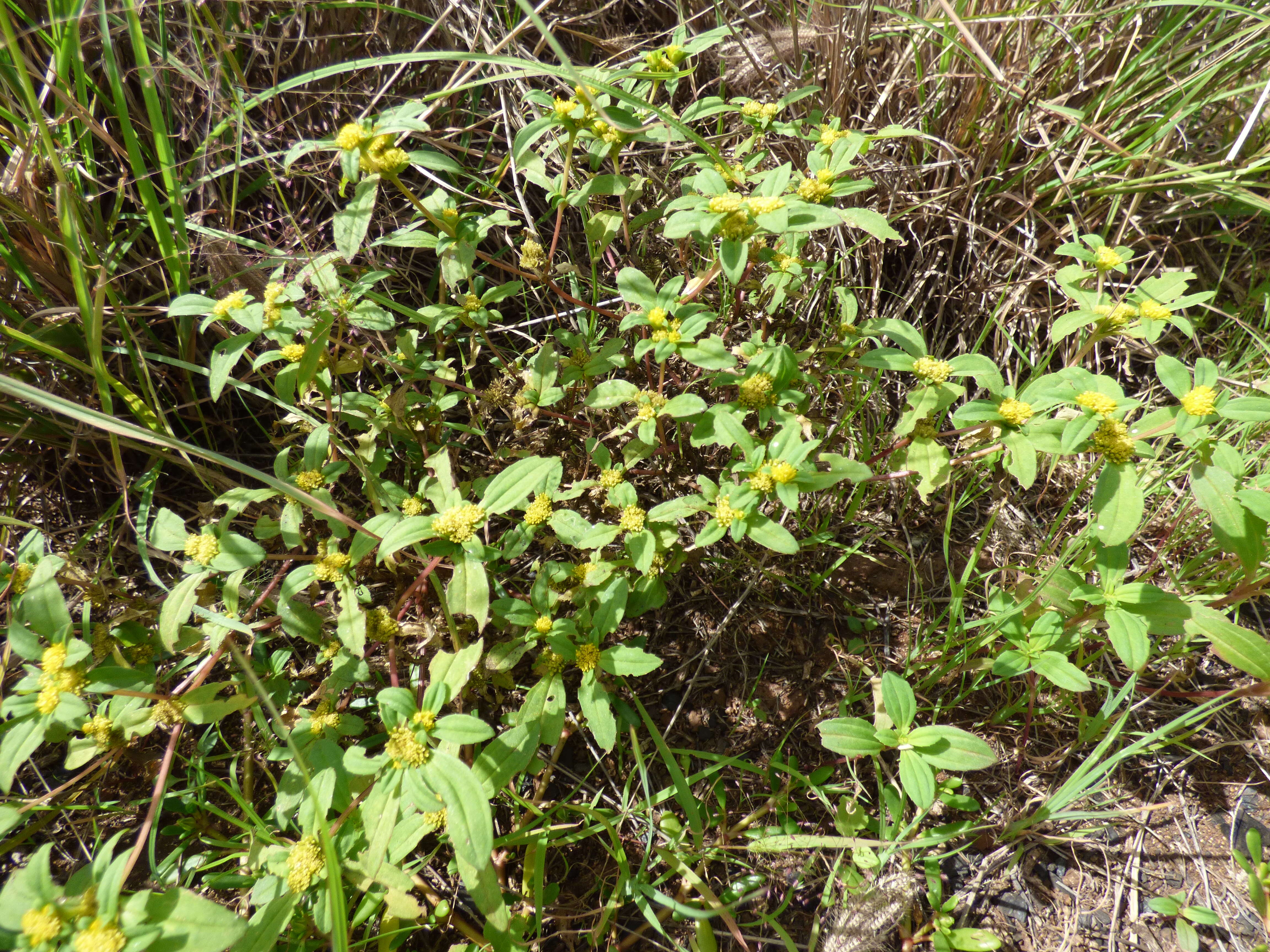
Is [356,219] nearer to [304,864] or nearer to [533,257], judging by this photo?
[533,257]

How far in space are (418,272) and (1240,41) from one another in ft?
10.9

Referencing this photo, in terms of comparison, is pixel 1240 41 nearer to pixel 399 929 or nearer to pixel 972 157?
pixel 972 157

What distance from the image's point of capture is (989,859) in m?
2.18

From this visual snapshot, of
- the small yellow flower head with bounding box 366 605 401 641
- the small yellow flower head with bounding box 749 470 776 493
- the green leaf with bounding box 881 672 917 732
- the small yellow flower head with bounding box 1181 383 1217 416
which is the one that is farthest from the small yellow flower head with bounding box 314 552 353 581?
the small yellow flower head with bounding box 1181 383 1217 416

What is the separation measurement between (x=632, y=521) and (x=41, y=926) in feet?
4.96

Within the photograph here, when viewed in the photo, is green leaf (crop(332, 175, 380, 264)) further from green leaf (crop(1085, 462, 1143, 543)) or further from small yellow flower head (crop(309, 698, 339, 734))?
green leaf (crop(1085, 462, 1143, 543))

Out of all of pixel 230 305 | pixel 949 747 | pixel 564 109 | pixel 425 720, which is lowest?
pixel 949 747

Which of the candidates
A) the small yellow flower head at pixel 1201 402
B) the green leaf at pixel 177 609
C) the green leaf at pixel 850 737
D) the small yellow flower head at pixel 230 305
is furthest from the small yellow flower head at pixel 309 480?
the small yellow flower head at pixel 1201 402

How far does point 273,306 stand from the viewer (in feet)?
6.76

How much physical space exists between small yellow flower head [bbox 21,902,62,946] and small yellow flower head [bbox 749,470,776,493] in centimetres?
177

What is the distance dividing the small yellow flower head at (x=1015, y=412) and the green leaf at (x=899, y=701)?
76 cm

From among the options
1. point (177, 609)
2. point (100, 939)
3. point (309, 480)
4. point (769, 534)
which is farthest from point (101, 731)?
point (769, 534)

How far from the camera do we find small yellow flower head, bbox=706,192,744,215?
1895 mm

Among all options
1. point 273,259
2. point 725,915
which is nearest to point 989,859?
point 725,915
